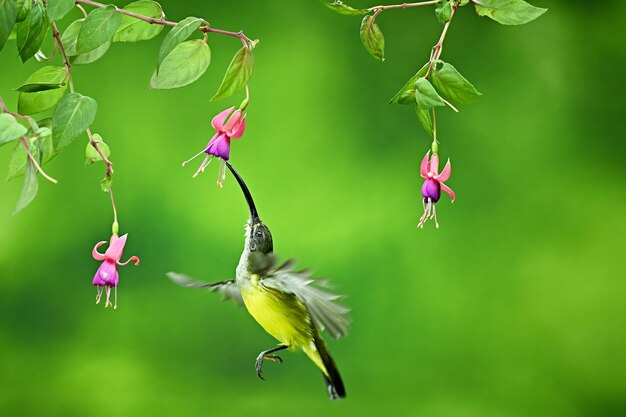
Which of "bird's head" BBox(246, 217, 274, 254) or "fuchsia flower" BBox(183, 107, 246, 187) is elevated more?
"fuchsia flower" BBox(183, 107, 246, 187)

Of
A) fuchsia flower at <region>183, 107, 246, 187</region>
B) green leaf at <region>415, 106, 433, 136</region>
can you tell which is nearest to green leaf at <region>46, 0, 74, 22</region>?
fuchsia flower at <region>183, 107, 246, 187</region>

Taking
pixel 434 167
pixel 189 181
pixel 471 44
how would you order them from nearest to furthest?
pixel 434 167
pixel 189 181
pixel 471 44

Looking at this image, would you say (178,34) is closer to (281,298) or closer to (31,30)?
(31,30)

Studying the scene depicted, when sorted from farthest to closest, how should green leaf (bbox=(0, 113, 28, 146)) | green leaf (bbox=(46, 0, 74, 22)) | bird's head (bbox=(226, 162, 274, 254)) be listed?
bird's head (bbox=(226, 162, 274, 254)) → green leaf (bbox=(46, 0, 74, 22)) → green leaf (bbox=(0, 113, 28, 146))

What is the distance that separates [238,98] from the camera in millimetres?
1861

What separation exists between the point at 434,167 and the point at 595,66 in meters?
1.64

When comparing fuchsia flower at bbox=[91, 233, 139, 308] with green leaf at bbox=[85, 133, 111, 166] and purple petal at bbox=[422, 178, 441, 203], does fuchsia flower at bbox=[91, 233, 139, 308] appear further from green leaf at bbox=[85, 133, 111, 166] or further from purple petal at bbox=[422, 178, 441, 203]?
purple petal at bbox=[422, 178, 441, 203]

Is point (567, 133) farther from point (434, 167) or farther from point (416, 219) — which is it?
point (434, 167)

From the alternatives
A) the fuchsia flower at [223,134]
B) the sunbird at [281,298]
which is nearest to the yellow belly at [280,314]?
the sunbird at [281,298]

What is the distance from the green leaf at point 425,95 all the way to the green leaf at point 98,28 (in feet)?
0.59

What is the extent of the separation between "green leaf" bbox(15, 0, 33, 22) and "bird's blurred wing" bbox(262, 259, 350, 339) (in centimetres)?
21

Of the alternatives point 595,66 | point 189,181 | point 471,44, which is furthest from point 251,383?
point 595,66

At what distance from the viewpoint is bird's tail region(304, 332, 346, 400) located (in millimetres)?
674

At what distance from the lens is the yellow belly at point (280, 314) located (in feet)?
2.09
